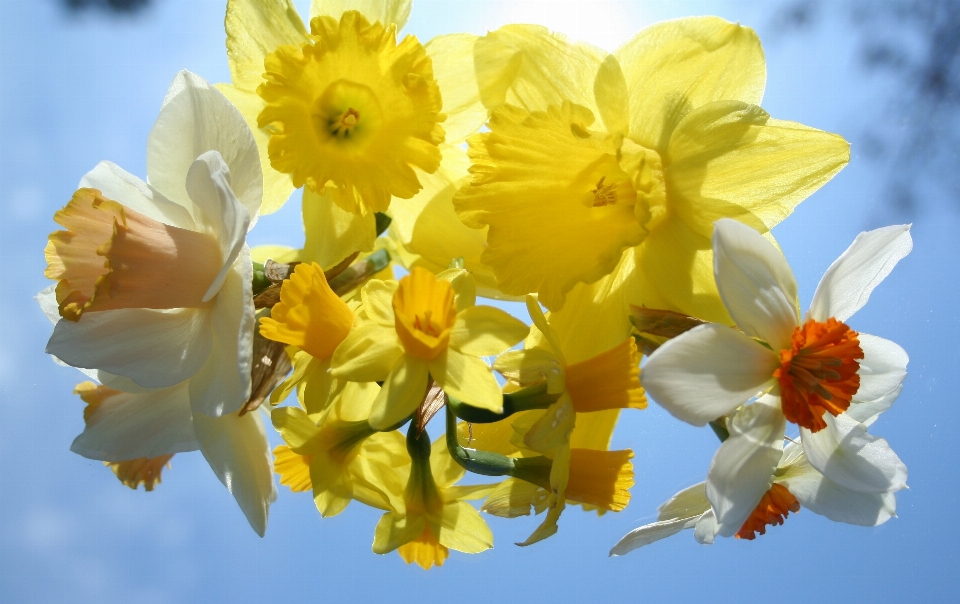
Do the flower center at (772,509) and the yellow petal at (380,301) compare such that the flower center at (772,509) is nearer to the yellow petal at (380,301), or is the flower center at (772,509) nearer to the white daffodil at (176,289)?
the yellow petal at (380,301)

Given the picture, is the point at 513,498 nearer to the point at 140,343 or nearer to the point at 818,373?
the point at 818,373

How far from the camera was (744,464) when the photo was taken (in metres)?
0.89

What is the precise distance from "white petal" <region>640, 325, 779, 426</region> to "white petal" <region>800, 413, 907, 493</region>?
167 mm

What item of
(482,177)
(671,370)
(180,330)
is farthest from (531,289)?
(180,330)

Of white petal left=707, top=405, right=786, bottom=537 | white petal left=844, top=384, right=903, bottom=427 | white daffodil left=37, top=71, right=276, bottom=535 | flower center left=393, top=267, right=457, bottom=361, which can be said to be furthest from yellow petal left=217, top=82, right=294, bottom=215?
white petal left=844, top=384, right=903, bottom=427

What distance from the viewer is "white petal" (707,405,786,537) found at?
86 centimetres

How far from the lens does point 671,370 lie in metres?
0.78

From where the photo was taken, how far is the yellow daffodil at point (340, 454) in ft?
2.93

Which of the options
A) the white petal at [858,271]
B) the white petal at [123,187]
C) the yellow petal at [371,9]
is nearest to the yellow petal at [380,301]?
the white petal at [123,187]

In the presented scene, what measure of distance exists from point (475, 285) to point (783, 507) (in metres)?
0.68

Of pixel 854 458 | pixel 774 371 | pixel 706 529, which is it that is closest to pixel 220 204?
pixel 774 371

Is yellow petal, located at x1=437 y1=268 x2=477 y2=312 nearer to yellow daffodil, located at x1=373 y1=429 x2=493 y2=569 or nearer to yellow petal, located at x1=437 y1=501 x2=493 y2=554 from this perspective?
yellow daffodil, located at x1=373 y1=429 x2=493 y2=569

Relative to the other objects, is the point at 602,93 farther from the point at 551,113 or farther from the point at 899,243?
the point at 899,243

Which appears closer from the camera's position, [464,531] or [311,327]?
[311,327]
